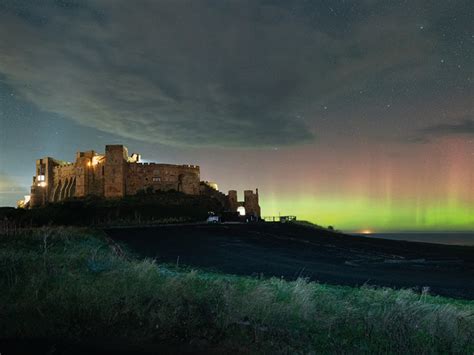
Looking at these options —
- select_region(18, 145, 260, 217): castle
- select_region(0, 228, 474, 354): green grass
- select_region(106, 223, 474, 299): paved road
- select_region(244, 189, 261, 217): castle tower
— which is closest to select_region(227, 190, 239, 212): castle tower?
select_region(18, 145, 260, 217): castle

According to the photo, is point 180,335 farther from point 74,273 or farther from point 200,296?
point 74,273

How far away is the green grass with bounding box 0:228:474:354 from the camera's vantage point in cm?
784

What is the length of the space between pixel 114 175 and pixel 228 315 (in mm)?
73437

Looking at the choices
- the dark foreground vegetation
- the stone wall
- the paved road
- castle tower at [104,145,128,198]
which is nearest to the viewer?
the paved road

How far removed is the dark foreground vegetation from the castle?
3.77m

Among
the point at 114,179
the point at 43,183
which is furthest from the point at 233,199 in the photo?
the point at 43,183

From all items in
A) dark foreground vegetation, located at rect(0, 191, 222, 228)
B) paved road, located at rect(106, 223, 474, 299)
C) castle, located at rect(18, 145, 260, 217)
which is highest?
castle, located at rect(18, 145, 260, 217)

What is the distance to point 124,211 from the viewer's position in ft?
203

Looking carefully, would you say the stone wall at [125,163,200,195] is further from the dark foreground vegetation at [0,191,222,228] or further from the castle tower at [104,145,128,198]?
the dark foreground vegetation at [0,191,222,228]

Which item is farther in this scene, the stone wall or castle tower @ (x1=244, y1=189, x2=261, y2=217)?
castle tower @ (x1=244, y1=189, x2=261, y2=217)

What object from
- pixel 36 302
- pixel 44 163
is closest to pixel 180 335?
pixel 36 302

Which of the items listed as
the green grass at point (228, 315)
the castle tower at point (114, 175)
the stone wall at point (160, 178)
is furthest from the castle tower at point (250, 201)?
the green grass at point (228, 315)

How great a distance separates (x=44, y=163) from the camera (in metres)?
93.9

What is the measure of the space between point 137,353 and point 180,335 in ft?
3.21
